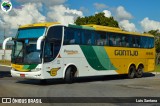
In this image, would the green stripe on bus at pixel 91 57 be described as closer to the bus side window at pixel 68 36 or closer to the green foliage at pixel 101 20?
the bus side window at pixel 68 36

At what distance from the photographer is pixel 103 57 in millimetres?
24859

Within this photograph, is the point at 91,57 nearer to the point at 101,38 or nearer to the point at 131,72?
the point at 101,38

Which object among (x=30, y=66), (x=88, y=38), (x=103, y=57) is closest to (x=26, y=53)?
Result: (x=30, y=66)

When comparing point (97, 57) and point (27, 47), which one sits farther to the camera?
point (97, 57)

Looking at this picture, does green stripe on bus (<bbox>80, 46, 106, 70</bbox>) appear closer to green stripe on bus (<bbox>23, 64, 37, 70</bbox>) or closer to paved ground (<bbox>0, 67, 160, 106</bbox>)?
paved ground (<bbox>0, 67, 160, 106</bbox>)

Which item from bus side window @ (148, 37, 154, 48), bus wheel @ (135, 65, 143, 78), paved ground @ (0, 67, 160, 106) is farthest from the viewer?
bus side window @ (148, 37, 154, 48)

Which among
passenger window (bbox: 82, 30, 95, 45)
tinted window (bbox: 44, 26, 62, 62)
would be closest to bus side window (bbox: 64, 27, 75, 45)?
tinted window (bbox: 44, 26, 62, 62)

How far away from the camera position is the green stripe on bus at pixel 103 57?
2421 centimetres

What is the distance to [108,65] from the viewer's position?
83.4 ft

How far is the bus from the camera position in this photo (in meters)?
20.1

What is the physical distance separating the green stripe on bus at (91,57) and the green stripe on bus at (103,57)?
27 cm

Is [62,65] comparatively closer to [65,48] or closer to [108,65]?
[65,48]

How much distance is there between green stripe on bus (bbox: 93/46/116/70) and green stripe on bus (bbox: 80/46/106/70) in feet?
0.90

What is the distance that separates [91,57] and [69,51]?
2.38m
